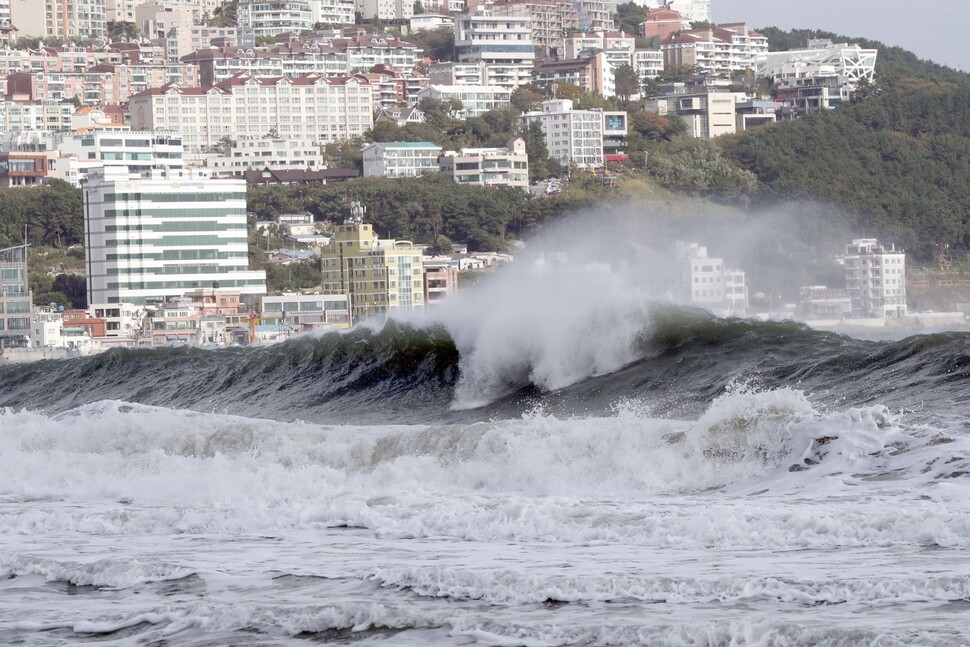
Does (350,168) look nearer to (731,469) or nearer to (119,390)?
(119,390)

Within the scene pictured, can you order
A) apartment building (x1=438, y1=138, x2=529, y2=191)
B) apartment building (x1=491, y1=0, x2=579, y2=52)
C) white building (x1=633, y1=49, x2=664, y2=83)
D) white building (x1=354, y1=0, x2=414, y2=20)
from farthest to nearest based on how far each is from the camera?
white building (x1=354, y1=0, x2=414, y2=20) < apartment building (x1=491, y1=0, x2=579, y2=52) < white building (x1=633, y1=49, x2=664, y2=83) < apartment building (x1=438, y1=138, x2=529, y2=191)

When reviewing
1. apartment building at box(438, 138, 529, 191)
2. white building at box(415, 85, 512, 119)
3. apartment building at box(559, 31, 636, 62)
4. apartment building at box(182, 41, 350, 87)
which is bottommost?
apartment building at box(438, 138, 529, 191)

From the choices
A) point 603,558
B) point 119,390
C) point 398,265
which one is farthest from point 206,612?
point 398,265

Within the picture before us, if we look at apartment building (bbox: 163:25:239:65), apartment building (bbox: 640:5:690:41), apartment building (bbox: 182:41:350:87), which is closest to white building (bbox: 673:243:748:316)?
apartment building (bbox: 182:41:350:87)

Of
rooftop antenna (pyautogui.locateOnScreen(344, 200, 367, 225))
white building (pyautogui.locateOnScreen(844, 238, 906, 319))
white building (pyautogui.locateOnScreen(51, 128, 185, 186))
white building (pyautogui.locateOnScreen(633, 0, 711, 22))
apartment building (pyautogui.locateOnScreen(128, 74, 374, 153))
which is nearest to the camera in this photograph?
white building (pyautogui.locateOnScreen(844, 238, 906, 319))

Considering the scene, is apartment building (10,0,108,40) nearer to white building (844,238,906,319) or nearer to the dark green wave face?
white building (844,238,906,319)

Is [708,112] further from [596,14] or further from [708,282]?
[708,282]

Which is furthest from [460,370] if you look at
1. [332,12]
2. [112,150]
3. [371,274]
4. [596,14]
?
[596,14]

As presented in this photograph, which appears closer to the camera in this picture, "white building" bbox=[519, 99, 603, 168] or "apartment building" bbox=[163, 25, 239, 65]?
"white building" bbox=[519, 99, 603, 168]
